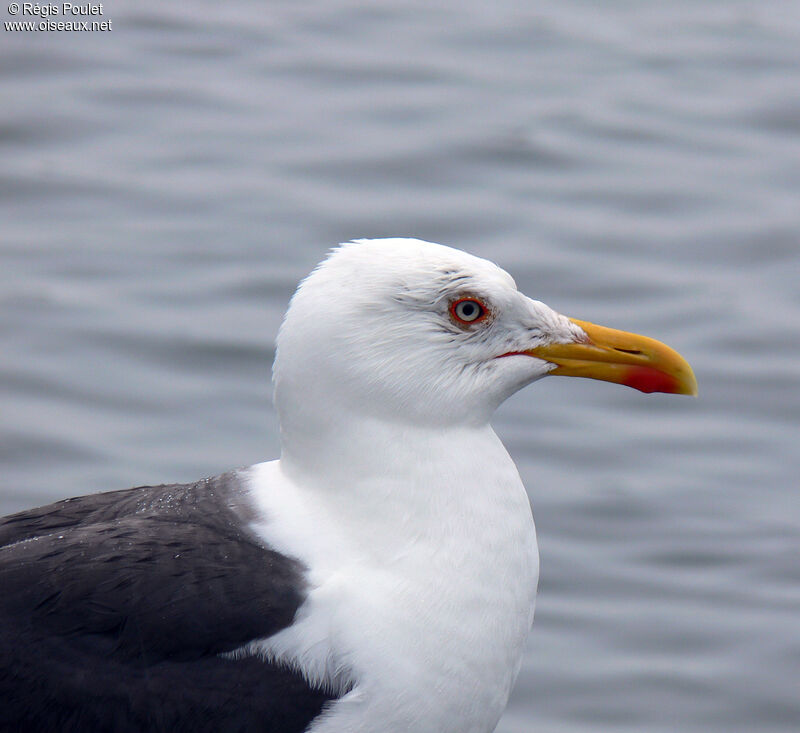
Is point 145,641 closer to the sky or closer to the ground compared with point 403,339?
closer to the ground

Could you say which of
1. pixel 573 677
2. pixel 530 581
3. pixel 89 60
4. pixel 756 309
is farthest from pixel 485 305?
pixel 89 60

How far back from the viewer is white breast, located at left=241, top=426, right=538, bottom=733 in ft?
12.4

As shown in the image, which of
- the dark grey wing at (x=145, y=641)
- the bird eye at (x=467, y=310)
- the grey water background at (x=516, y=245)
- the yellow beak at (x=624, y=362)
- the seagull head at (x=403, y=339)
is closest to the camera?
the dark grey wing at (x=145, y=641)

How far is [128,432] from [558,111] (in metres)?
4.17

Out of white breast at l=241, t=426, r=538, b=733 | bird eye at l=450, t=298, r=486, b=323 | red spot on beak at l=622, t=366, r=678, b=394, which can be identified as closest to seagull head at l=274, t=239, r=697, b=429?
bird eye at l=450, t=298, r=486, b=323

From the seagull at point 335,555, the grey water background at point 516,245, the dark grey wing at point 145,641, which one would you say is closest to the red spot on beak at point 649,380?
the seagull at point 335,555

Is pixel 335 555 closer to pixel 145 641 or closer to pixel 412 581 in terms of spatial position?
pixel 412 581

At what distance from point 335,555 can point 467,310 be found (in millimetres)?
675

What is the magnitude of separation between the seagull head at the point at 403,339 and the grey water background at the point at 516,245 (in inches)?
80.4

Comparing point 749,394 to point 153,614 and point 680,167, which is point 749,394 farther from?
point 153,614

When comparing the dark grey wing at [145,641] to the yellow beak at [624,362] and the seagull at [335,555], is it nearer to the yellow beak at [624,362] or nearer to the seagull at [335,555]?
the seagull at [335,555]

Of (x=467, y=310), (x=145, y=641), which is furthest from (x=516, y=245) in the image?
(x=145, y=641)

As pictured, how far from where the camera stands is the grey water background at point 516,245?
6289mm

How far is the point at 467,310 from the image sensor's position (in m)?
4.04
